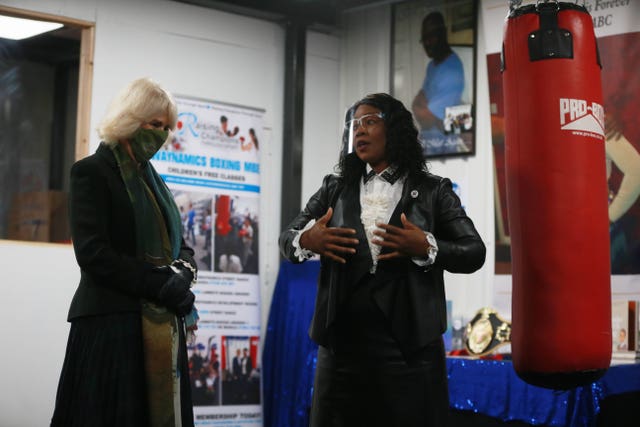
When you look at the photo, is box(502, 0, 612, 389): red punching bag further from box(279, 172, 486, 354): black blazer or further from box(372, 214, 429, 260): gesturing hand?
box(372, 214, 429, 260): gesturing hand

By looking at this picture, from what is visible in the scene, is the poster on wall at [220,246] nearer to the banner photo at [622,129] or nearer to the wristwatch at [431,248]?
the banner photo at [622,129]

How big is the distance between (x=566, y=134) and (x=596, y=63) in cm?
32

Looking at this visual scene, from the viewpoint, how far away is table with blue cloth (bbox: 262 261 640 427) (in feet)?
14.5

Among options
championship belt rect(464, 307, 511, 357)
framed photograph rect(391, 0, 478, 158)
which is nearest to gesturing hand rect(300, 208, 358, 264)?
championship belt rect(464, 307, 511, 357)

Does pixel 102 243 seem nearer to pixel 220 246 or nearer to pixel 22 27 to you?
pixel 220 246

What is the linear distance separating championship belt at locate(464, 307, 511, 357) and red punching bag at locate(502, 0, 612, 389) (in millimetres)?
2310

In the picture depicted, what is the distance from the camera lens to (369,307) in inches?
111

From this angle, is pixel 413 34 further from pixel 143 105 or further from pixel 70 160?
pixel 143 105

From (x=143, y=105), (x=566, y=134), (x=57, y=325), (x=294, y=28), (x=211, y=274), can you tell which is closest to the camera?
(x=143, y=105)

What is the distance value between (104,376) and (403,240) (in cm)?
102

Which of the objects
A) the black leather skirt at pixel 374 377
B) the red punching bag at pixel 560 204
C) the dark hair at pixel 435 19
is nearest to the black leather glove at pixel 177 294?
the black leather skirt at pixel 374 377

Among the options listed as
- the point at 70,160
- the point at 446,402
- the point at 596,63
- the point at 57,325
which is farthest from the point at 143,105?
the point at 70,160

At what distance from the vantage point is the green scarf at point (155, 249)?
8.95 feet

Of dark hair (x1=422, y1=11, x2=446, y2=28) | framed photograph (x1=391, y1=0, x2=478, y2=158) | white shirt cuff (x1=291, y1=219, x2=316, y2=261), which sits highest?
dark hair (x1=422, y1=11, x2=446, y2=28)
